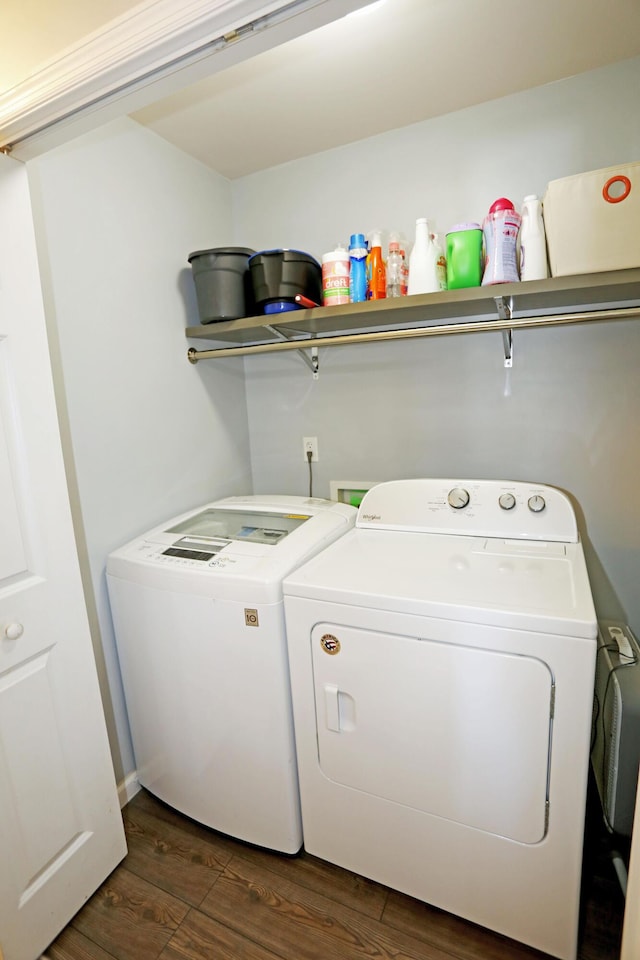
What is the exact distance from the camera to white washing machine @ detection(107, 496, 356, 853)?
132 centimetres

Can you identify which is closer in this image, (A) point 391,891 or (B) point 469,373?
(A) point 391,891

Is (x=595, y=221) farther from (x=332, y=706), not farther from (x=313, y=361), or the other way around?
(x=332, y=706)

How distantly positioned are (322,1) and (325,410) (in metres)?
1.51

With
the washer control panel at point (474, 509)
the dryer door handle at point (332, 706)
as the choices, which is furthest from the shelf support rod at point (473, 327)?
the dryer door handle at point (332, 706)

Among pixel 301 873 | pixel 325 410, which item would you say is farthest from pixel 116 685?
pixel 325 410

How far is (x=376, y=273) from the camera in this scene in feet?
5.45

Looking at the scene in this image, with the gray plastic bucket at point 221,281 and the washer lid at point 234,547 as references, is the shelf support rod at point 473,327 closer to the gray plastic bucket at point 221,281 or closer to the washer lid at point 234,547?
the gray plastic bucket at point 221,281

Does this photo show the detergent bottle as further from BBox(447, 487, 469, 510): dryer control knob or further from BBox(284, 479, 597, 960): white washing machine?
BBox(284, 479, 597, 960): white washing machine

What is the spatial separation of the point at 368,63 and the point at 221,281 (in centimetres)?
80

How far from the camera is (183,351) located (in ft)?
6.24

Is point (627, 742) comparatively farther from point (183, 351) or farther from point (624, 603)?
point (183, 351)

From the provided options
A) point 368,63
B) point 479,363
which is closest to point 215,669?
point 479,363

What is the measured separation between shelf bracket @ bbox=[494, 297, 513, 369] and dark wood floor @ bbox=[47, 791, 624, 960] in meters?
1.58

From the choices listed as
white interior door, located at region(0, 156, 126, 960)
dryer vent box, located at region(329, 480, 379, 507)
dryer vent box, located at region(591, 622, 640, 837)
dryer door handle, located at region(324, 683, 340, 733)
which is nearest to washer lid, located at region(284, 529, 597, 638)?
dryer door handle, located at region(324, 683, 340, 733)
